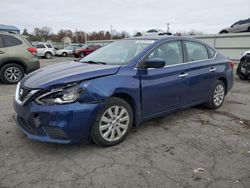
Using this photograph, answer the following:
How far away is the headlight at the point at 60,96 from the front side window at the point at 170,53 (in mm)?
1478

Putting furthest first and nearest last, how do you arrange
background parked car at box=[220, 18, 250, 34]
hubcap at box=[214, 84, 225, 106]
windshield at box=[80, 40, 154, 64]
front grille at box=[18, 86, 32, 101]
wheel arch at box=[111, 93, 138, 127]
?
background parked car at box=[220, 18, 250, 34] < hubcap at box=[214, 84, 225, 106] < windshield at box=[80, 40, 154, 64] < wheel arch at box=[111, 93, 138, 127] < front grille at box=[18, 86, 32, 101]

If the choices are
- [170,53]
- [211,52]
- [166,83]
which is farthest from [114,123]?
[211,52]

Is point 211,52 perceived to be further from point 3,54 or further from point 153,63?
point 3,54

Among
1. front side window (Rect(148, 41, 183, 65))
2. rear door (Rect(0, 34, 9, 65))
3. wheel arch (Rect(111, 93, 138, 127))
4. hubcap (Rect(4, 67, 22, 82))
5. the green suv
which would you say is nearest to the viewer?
wheel arch (Rect(111, 93, 138, 127))

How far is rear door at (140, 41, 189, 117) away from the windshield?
25 cm

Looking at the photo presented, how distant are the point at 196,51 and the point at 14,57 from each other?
6.06 meters

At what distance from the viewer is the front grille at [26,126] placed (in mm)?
3517

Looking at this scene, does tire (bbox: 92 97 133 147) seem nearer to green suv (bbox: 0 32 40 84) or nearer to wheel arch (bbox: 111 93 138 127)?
wheel arch (bbox: 111 93 138 127)

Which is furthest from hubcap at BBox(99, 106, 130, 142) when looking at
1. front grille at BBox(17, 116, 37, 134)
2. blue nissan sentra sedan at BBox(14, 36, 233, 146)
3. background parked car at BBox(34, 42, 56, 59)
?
background parked car at BBox(34, 42, 56, 59)

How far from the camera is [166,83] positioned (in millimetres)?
4352

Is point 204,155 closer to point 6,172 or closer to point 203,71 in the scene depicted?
point 203,71

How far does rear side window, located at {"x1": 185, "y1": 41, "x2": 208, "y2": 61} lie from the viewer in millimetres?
5021

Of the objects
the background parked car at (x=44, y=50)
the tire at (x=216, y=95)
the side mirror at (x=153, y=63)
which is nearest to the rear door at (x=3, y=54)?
the side mirror at (x=153, y=63)

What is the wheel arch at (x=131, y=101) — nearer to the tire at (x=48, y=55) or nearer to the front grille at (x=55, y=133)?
the front grille at (x=55, y=133)
